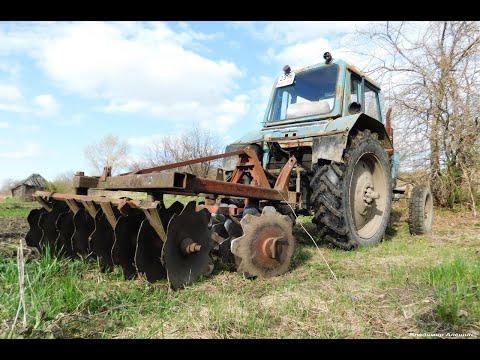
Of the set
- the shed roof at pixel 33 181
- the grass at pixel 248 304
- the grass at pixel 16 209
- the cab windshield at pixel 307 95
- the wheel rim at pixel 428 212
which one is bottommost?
the grass at pixel 16 209

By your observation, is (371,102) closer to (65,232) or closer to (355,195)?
(355,195)

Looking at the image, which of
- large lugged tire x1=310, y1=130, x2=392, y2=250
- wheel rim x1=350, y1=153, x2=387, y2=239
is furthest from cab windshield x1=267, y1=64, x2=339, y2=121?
wheel rim x1=350, y1=153, x2=387, y2=239

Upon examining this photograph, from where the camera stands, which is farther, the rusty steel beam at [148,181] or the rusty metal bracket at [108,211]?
the rusty metal bracket at [108,211]

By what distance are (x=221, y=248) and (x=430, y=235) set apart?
13.0 feet

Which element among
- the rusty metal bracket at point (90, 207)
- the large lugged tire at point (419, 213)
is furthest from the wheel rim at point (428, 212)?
the rusty metal bracket at point (90, 207)

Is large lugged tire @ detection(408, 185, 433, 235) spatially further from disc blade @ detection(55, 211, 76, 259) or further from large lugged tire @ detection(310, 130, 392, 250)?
disc blade @ detection(55, 211, 76, 259)

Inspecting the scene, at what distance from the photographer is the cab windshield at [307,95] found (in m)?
4.56

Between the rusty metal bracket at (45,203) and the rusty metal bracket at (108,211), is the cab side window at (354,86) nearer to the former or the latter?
the rusty metal bracket at (108,211)

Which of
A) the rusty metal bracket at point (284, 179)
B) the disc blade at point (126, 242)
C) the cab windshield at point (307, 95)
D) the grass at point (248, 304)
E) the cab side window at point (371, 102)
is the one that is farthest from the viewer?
the cab side window at point (371, 102)

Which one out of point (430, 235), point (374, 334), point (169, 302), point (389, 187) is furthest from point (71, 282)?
point (430, 235)

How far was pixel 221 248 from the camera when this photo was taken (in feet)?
10.1

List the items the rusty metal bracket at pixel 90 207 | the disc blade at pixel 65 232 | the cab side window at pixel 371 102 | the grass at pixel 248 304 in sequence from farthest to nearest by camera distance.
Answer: the cab side window at pixel 371 102
the disc blade at pixel 65 232
the rusty metal bracket at pixel 90 207
the grass at pixel 248 304

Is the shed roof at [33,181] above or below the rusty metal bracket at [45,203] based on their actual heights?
above
